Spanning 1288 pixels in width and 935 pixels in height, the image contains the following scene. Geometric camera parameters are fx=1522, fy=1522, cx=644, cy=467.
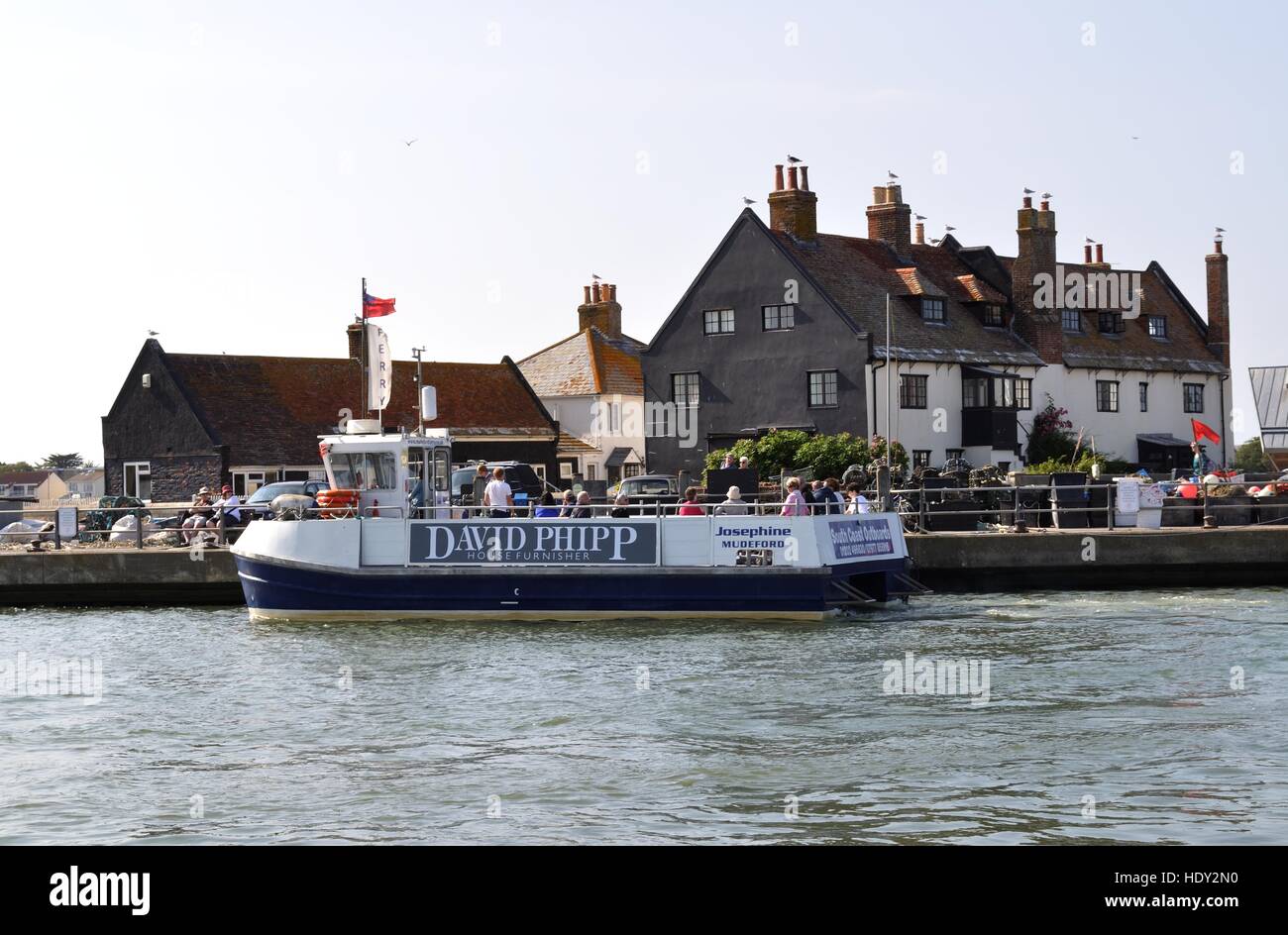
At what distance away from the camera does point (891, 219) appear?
174ft

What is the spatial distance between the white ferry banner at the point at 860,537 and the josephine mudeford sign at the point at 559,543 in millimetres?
2805

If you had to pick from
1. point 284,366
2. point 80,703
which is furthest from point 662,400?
point 80,703

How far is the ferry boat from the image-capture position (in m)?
23.0

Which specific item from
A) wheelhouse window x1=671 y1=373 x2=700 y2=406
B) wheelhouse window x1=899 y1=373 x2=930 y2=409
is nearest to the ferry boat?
wheelhouse window x1=899 y1=373 x2=930 y2=409

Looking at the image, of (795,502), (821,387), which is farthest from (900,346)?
(795,502)

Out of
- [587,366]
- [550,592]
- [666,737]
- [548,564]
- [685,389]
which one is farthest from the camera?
[587,366]

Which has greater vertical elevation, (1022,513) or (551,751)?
(1022,513)

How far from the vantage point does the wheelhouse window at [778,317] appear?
48.2 metres

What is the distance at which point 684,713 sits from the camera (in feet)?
49.8

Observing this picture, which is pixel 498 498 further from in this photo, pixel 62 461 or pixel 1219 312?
pixel 62 461

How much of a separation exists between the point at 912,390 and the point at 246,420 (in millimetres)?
21865
